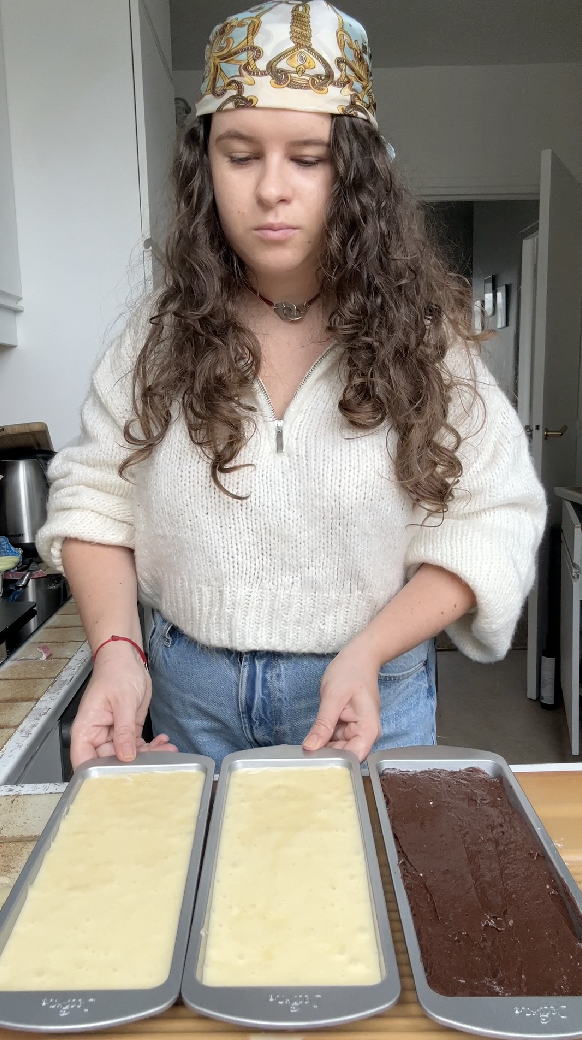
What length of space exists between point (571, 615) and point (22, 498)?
1.73 m

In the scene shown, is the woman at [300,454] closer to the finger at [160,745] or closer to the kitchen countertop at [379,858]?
the finger at [160,745]

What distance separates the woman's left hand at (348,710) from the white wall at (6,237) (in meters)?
1.42

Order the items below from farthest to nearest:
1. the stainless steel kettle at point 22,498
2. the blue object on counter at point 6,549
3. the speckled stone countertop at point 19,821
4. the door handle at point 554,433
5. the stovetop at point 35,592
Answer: the door handle at point 554,433, the stainless steel kettle at point 22,498, the blue object on counter at point 6,549, the stovetop at point 35,592, the speckled stone countertop at point 19,821

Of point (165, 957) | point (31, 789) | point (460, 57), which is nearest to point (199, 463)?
point (31, 789)

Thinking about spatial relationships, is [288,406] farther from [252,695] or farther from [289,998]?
[289,998]

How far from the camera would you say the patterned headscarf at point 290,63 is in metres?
0.75

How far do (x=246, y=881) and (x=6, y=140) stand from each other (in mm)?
Answer: 1872

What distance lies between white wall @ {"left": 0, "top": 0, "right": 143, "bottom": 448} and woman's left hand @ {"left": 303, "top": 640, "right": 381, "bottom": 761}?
4.48 feet

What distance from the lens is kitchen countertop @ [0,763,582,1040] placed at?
1.46 ft

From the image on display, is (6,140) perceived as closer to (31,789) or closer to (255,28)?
(255,28)

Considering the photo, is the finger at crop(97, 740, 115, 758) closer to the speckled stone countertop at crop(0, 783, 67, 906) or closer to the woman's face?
the speckled stone countertop at crop(0, 783, 67, 906)

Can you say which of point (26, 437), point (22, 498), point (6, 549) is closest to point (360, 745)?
point (6, 549)

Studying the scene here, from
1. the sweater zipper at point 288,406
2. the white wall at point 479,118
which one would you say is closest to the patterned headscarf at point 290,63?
the sweater zipper at point 288,406

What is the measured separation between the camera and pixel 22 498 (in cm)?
175
